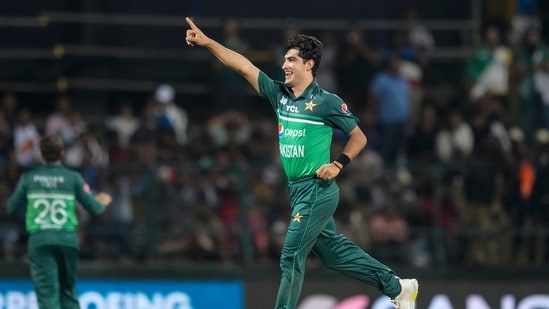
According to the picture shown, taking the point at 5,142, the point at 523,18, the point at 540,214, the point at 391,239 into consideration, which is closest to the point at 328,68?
the point at 391,239

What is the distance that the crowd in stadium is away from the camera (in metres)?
18.8

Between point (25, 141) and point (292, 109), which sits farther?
point (25, 141)

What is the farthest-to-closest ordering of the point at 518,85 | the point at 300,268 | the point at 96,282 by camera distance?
the point at 518,85, the point at 96,282, the point at 300,268

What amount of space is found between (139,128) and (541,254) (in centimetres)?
579

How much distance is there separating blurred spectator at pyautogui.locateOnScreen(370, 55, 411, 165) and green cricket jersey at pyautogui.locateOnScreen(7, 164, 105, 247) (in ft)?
22.7

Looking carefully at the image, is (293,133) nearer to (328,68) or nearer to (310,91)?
(310,91)

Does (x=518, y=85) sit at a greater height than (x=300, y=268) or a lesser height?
greater

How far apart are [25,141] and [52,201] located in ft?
16.3

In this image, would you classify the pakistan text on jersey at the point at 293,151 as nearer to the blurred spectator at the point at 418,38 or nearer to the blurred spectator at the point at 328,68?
the blurred spectator at the point at 328,68

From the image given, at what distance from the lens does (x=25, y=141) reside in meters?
20.0

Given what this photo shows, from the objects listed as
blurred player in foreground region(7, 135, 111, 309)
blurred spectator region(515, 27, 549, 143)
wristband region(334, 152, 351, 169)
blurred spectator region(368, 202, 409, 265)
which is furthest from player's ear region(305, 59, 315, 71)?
blurred spectator region(515, 27, 549, 143)

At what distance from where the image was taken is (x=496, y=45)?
73.2 feet


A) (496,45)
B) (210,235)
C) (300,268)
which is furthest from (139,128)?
(300,268)

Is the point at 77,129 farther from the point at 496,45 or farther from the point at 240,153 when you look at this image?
the point at 496,45
